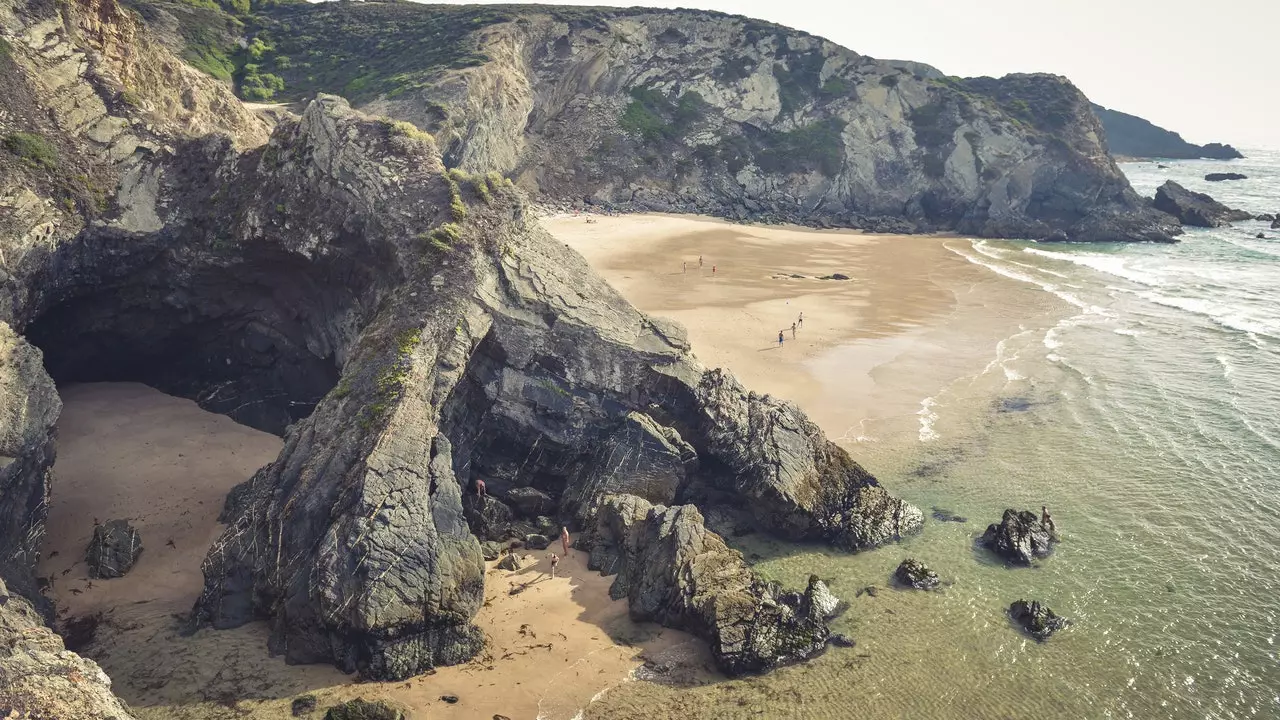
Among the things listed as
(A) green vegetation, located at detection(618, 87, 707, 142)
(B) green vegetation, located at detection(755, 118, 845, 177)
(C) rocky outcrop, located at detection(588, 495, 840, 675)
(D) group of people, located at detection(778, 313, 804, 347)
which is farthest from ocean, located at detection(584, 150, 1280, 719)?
(A) green vegetation, located at detection(618, 87, 707, 142)

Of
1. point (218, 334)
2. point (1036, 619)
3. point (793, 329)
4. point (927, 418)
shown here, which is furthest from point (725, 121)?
point (1036, 619)

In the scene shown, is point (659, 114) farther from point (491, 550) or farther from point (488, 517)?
point (491, 550)

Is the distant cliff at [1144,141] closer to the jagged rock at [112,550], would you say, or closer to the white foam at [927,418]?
the white foam at [927,418]

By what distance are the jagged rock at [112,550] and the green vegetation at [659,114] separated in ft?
224

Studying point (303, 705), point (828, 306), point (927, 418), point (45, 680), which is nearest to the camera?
point (45, 680)

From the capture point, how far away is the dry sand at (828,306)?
98.3 ft

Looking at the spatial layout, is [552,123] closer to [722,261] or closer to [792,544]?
A: [722,261]

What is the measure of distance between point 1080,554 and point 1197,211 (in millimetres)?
75247

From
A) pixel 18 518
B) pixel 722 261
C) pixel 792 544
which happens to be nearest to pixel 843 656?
pixel 792 544

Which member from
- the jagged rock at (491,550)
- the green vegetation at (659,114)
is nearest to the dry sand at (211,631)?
the jagged rock at (491,550)

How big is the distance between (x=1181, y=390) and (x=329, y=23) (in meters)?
88.4

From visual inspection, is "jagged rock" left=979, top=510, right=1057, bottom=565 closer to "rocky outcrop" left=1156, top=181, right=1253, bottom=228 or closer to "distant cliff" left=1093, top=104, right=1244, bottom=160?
"rocky outcrop" left=1156, top=181, right=1253, bottom=228

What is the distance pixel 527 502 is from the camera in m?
19.3

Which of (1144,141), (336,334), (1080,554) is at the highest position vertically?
(1144,141)
